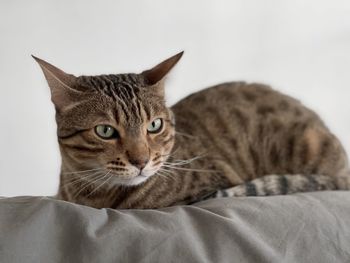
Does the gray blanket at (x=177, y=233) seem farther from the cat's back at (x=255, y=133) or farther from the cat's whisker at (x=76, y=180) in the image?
the cat's back at (x=255, y=133)

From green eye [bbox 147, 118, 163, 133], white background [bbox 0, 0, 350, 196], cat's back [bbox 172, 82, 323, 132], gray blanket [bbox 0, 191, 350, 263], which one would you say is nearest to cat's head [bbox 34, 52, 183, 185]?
green eye [bbox 147, 118, 163, 133]

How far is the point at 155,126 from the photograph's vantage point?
1.31m

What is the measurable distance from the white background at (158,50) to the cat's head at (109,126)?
60 centimetres

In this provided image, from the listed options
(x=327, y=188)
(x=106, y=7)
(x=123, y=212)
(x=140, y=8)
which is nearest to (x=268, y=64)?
(x=140, y=8)

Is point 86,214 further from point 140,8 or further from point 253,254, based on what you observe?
point 140,8

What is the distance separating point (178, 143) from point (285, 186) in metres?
0.35

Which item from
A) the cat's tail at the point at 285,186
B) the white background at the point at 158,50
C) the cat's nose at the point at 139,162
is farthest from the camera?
the white background at the point at 158,50

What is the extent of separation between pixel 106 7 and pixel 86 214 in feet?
4.21

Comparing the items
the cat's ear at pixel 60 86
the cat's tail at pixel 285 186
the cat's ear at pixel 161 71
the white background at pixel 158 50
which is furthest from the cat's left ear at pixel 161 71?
the white background at pixel 158 50

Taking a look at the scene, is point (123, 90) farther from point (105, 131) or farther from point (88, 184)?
point (88, 184)

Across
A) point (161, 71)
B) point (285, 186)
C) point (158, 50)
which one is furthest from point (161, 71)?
point (158, 50)

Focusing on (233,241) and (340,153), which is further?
(340,153)

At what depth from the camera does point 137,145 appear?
1.21m

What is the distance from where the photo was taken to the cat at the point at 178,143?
1.23 m
